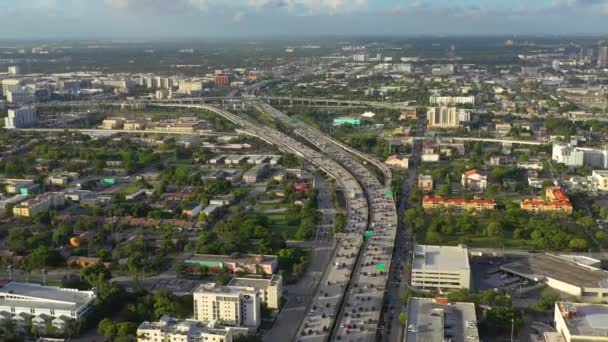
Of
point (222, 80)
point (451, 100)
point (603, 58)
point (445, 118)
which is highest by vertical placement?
point (603, 58)

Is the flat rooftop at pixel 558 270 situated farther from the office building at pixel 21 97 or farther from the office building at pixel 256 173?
the office building at pixel 21 97

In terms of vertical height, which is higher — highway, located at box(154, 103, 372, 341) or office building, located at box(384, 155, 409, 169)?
office building, located at box(384, 155, 409, 169)

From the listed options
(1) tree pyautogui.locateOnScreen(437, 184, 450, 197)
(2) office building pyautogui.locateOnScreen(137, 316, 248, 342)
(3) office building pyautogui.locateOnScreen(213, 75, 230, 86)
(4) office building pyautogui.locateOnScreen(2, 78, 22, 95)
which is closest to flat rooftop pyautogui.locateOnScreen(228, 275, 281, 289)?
(2) office building pyautogui.locateOnScreen(137, 316, 248, 342)

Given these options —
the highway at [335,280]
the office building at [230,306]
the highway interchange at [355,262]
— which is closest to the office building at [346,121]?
the highway interchange at [355,262]

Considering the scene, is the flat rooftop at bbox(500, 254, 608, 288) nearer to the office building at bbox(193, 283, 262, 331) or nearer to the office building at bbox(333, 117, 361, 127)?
the office building at bbox(193, 283, 262, 331)

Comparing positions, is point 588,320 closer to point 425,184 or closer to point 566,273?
point 566,273

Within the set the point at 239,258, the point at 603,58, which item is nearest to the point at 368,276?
the point at 239,258
